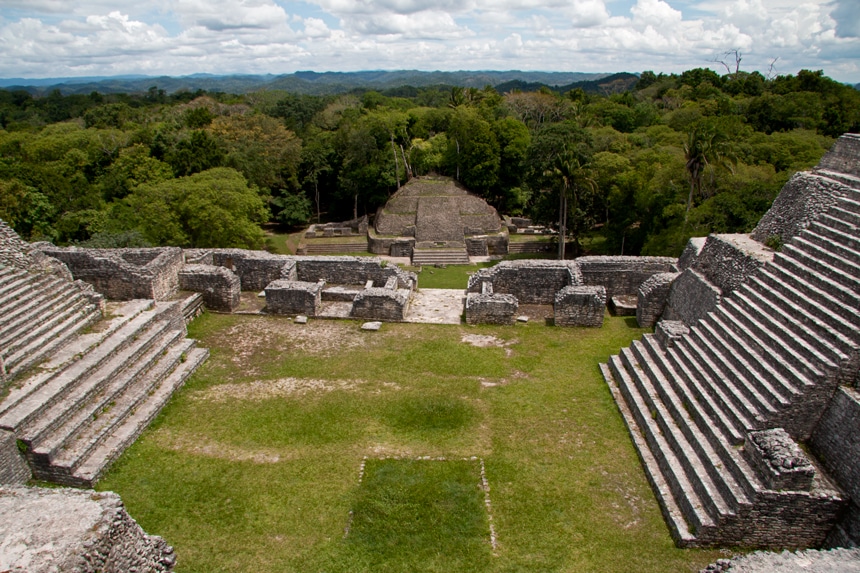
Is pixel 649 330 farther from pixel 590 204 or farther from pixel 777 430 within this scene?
pixel 590 204

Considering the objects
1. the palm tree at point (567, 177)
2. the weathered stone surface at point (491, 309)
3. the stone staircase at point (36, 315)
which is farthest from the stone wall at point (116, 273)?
the palm tree at point (567, 177)

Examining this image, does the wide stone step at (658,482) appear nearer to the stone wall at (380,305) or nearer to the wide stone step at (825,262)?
the wide stone step at (825,262)

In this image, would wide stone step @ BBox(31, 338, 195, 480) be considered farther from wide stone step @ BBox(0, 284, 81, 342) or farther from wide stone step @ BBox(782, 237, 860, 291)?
wide stone step @ BBox(782, 237, 860, 291)

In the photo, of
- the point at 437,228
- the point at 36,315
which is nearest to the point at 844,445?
the point at 36,315

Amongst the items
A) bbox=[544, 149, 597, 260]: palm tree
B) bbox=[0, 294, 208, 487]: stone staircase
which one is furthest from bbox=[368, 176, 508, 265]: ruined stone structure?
bbox=[0, 294, 208, 487]: stone staircase

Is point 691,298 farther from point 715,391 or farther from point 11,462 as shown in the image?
point 11,462
